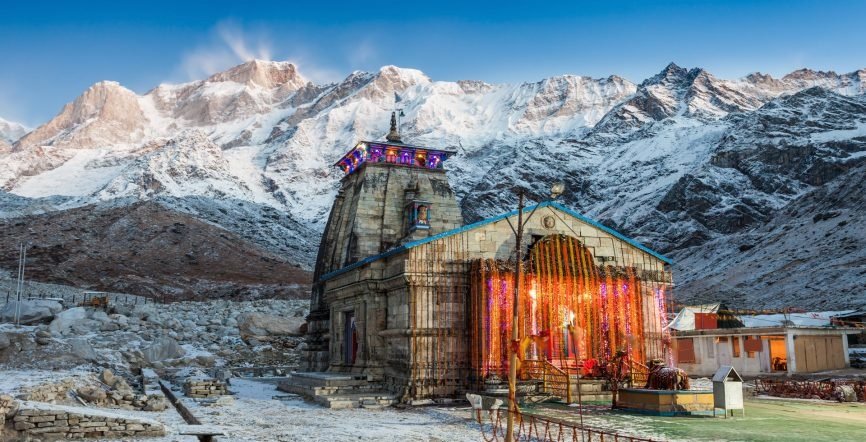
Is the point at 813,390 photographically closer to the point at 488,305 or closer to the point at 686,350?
the point at 488,305

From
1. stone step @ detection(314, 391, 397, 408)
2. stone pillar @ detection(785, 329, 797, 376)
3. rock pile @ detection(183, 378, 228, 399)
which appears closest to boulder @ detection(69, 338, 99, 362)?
rock pile @ detection(183, 378, 228, 399)

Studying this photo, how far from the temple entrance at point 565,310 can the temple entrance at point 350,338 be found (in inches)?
256

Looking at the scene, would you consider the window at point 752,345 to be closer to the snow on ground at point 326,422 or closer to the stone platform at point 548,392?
the stone platform at point 548,392

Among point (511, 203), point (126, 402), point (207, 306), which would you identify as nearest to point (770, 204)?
point (511, 203)

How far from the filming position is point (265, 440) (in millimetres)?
14602

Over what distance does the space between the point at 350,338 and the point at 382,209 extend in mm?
5726

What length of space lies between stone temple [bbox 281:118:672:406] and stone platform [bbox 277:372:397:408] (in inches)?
2.0

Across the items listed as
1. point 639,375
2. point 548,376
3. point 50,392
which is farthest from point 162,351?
point 639,375

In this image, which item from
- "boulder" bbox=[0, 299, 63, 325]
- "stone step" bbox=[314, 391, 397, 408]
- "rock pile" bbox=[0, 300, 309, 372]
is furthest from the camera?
"boulder" bbox=[0, 299, 63, 325]

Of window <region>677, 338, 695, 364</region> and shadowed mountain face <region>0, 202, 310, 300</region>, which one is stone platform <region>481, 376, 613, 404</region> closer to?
window <region>677, 338, 695, 364</region>

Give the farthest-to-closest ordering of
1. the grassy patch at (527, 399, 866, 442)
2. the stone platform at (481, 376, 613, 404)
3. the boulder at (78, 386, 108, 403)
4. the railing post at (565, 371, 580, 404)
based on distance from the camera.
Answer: the stone platform at (481, 376, 613, 404) → the railing post at (565, 371, 580, 404) → the boulder at (78, 386, 108, 403) → the grassy patch at (527, 399, 866, 442)

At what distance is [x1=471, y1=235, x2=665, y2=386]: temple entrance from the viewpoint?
21.7 m

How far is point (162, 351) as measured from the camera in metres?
33.9

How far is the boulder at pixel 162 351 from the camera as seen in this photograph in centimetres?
3338
